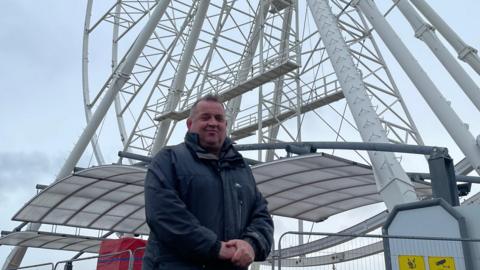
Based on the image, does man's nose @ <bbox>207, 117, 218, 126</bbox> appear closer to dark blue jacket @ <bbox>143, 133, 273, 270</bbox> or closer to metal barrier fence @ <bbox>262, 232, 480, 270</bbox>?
dark blue jacket @ <bbox>143, 133, 273, 270</bbox>

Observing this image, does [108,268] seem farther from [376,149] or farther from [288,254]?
[376,149]

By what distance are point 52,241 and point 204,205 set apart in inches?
833

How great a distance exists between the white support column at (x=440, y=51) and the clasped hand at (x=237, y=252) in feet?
35.5

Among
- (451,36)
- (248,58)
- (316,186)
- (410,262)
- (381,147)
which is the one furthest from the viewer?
(248,58)

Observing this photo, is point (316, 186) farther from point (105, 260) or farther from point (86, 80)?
point (86, 80)

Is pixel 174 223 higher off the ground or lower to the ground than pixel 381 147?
lower

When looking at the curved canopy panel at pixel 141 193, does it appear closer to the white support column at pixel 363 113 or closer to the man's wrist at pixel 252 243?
the white support column at pixel 363 113

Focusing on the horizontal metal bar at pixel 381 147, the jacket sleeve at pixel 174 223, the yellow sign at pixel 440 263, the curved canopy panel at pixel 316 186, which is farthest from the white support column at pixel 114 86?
the jacket sleeve at pixel 174 223

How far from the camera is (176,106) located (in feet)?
76.0

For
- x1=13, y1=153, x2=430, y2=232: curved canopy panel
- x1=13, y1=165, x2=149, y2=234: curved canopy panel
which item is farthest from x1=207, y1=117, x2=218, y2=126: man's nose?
x1=13, y1=165, x2=149, y2=234: curved canopy panel

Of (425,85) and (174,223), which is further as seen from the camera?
(425,85)

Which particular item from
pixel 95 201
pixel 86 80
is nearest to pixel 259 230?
pixel 95 201

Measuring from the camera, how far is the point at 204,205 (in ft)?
10.2

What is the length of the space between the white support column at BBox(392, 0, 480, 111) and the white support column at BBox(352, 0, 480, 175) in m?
1.09
